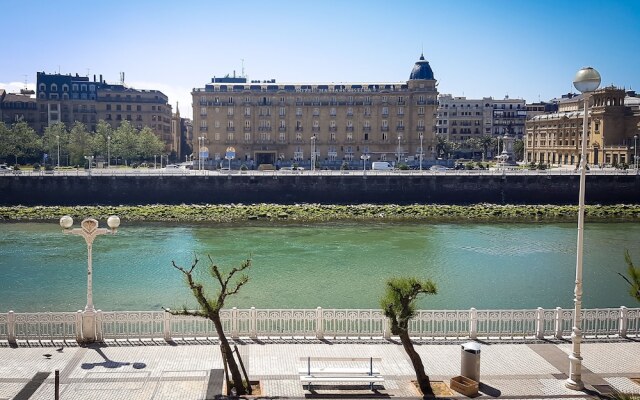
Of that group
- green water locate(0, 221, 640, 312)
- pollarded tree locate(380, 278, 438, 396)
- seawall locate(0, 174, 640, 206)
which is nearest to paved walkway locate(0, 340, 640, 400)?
pollarded tree locate(380, 278, 438, 396)

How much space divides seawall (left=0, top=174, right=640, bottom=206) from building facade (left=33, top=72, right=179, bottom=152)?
55.0 metres

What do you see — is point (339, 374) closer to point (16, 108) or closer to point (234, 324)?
point (234, 324)

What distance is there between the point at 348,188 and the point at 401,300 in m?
64.3

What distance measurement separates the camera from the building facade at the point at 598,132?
110 m

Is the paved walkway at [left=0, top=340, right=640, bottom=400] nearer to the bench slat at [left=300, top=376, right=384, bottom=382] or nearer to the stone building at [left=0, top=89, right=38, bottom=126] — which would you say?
the bench slat at [left=300, top=376, right=384, bottom=382]

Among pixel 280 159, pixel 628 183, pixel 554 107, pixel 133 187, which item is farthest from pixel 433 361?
pixel 554 107

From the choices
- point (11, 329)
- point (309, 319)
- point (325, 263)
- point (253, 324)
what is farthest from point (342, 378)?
point (325, 263)

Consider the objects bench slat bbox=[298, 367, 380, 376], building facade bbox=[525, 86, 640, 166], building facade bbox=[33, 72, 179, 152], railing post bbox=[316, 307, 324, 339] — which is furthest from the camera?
building facade bbox=[33, 72, 179, 152]

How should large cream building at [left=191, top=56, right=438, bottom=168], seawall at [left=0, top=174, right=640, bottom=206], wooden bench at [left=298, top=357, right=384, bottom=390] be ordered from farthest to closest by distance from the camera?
large cream building at [left=191, top=56, right=438, bottom=168], seawall at [left=0, top=174, right=640, bottom=206], wooden bench at [left=298, top=357, right=384, bottom=390]

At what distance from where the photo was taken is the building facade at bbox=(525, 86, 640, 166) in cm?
10962

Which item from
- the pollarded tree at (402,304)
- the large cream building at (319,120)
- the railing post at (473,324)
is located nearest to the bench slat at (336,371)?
the pollarded tree at (402,304)

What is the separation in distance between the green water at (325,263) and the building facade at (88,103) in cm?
7206

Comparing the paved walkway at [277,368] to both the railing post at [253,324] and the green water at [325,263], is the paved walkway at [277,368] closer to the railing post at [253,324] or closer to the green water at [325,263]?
the railing post at [253,324]

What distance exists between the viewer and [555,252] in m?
47.9
